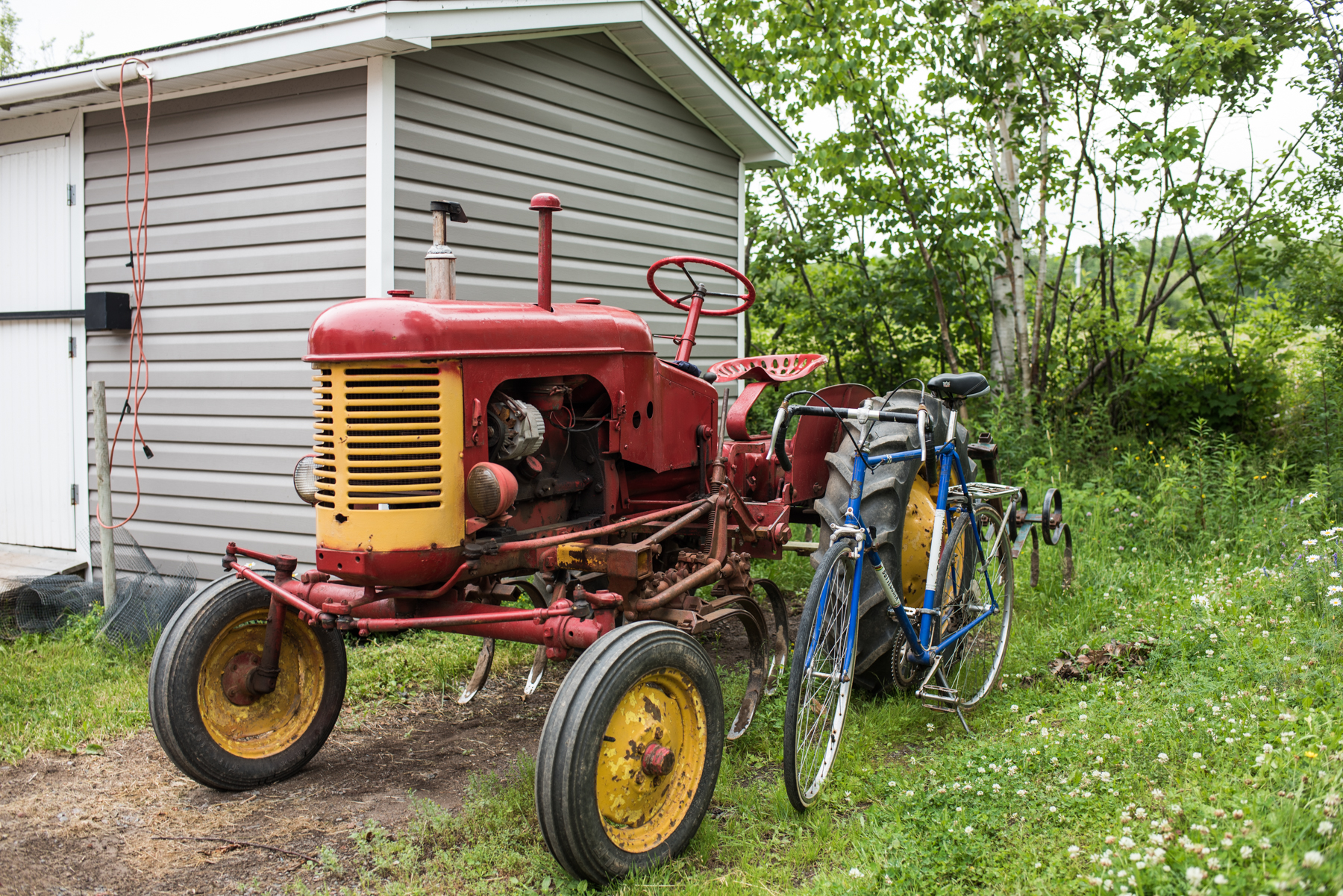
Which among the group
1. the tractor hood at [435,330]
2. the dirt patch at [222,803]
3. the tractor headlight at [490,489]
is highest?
the tractor hood at [435,330]

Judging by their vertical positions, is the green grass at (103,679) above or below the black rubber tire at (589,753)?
below

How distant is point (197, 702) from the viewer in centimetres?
324

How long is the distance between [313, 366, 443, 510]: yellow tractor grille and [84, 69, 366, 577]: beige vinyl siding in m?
2.27

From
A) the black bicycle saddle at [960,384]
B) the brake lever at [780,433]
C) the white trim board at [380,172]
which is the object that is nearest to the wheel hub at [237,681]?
the brake lever at [780,433]

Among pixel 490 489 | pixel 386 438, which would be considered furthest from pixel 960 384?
pixel 386 438

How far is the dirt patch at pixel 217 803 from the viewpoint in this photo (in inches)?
112

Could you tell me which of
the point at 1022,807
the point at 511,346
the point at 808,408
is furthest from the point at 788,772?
the point at 511,346

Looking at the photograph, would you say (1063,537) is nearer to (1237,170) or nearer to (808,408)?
(808,408)

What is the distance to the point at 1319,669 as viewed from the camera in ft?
10.8

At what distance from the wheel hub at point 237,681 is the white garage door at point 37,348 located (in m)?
3.30

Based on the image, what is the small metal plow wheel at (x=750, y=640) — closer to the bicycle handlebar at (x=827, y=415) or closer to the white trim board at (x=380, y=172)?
the bicycle handlebar at (x=827, y=415)

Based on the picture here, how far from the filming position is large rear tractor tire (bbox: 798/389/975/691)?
3.70m

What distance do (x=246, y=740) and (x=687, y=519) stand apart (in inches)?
66.2

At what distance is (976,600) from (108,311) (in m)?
4.87
